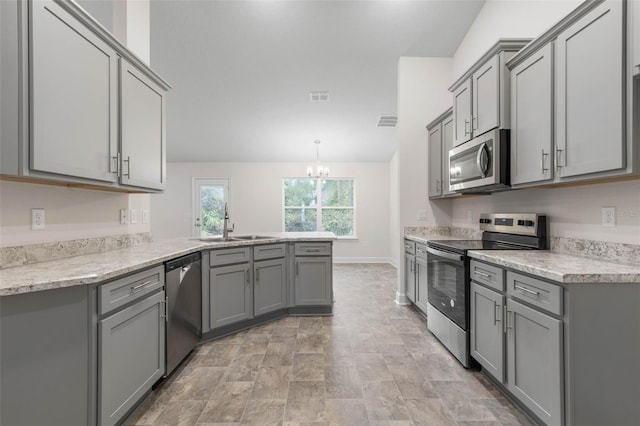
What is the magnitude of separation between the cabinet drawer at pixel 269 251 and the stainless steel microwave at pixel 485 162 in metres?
2.07

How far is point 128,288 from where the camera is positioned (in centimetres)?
171

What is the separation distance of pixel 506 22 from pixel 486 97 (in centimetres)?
119

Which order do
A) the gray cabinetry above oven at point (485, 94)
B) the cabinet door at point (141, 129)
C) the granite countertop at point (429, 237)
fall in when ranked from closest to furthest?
the cabinet door at point (141, 129)
the gray cabinetry above oven at point (485, 94)
the granite countertop at point (429, 237)

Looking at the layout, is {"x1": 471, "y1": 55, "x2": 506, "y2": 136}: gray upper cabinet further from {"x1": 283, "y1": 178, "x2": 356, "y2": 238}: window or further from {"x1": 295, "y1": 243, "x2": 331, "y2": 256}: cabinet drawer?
{"x1": 283, "y1": 178, "x2": 356, "y2": 238}: window

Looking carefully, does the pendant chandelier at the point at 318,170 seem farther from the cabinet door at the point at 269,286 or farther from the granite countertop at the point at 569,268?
the granite countertop at the point at 569,268

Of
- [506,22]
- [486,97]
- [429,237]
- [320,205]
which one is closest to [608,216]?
[486,97]

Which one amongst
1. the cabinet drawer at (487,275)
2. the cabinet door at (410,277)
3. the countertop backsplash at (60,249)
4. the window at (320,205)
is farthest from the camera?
the window at (320,205)

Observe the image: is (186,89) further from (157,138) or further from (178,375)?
(178,375)

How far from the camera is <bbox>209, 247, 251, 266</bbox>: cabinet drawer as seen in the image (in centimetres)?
287

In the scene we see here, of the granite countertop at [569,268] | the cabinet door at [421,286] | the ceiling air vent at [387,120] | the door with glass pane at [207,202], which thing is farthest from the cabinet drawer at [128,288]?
the door with glass pane at [207,202]

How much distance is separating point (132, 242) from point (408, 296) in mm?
3264

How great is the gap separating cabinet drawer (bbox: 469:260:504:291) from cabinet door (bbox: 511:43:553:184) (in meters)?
0.72

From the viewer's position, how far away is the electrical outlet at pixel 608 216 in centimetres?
186

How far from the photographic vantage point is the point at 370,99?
509 centimetres
